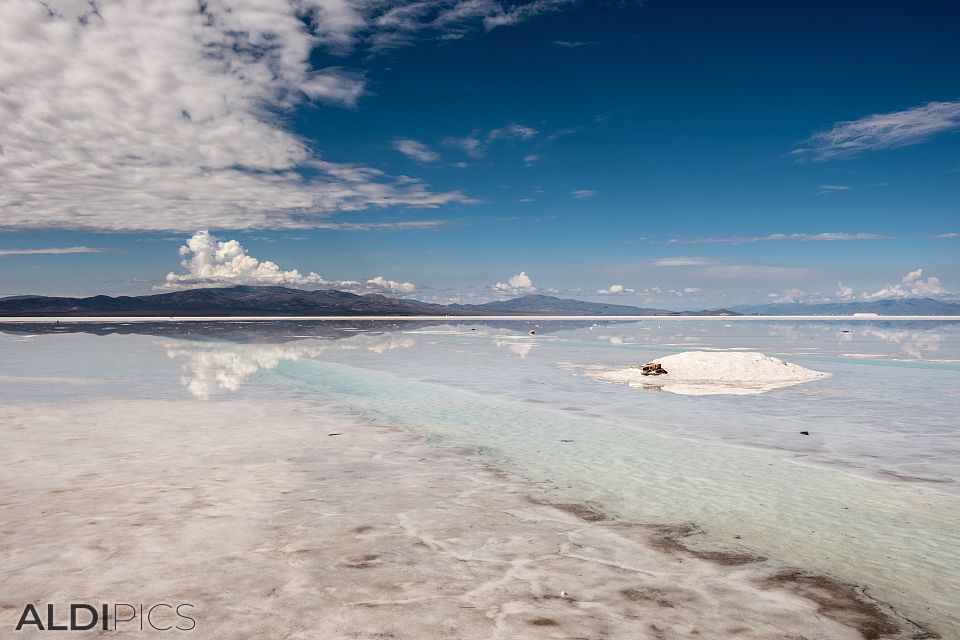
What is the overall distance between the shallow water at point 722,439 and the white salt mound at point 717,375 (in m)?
1.28

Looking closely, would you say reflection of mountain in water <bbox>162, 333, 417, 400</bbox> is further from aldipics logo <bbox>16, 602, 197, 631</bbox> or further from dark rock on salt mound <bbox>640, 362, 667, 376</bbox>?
dark rock on salt mound <bbox>640, 362, 667, 376</bbox>

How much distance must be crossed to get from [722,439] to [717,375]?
1168 cm

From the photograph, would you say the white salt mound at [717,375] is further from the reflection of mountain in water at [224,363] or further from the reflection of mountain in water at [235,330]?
the reflection of mountain in water at [235,330]

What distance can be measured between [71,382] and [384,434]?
15.3 meters

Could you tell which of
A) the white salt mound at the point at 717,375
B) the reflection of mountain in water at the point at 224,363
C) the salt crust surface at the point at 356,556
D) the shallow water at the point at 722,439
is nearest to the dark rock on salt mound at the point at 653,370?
the white salt mound at the point at 717,375

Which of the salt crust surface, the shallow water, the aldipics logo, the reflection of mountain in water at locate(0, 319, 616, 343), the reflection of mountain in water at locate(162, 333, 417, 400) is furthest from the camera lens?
the reflection of mountain in water at locate(0, 319, 616, 343)

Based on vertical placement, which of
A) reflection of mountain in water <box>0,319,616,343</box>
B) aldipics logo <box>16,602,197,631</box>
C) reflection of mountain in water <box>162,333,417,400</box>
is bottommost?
reflection of mountain in water <box>0,319,616,343</box>

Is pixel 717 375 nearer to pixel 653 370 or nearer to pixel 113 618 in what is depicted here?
pixel 653 370

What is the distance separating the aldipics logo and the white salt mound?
18355 mm

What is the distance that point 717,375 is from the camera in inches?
958

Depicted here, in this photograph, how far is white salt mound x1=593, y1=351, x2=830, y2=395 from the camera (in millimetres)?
22406

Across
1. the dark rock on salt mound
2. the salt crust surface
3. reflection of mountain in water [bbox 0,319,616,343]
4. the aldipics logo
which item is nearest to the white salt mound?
the dark rock on salt mound

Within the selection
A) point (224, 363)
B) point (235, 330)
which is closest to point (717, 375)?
point (224, 363)

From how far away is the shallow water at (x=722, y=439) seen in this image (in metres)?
7.66
